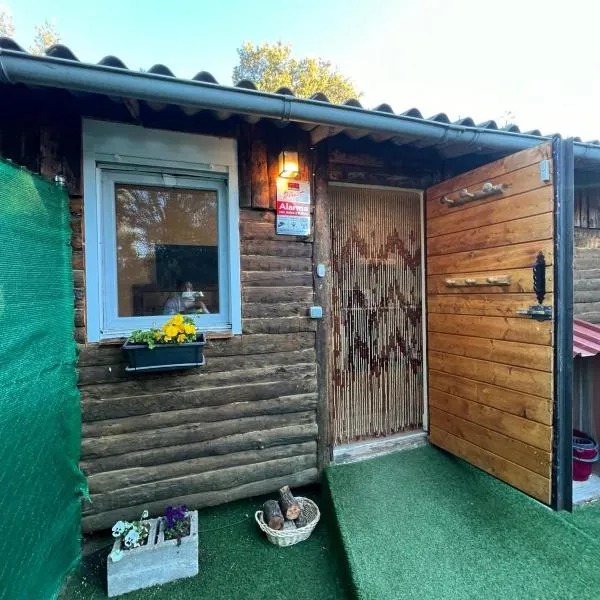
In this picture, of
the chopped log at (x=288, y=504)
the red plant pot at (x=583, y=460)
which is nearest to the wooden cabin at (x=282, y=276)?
the chopped log at (x=288, y=504)

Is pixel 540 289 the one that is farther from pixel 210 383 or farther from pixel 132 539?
pixel 132 539

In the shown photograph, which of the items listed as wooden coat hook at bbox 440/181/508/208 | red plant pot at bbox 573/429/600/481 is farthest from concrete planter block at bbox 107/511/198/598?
wooden coat hook at bbox 440/181/508/208

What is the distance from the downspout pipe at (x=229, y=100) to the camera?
1.44m

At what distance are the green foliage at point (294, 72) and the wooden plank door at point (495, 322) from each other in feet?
42.6

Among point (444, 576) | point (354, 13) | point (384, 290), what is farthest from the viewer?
point (354, 13)

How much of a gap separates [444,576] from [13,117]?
11.3 feet

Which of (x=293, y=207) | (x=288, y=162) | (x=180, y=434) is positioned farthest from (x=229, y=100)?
(x=180, y=434)

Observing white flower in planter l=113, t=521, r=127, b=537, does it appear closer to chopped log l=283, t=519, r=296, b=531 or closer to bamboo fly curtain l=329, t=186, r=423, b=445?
chopped log l=283, t=519, r=296, b=531

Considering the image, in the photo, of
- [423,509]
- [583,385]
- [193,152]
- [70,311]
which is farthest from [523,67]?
[70,311]

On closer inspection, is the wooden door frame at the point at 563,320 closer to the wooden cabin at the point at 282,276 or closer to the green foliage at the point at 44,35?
the wooden cabin at the point at 282,276

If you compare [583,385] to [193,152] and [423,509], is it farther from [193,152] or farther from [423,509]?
[193,152]

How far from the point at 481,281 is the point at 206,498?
244 cm

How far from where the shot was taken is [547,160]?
188 cm

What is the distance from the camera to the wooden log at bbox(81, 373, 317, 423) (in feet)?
6.64
